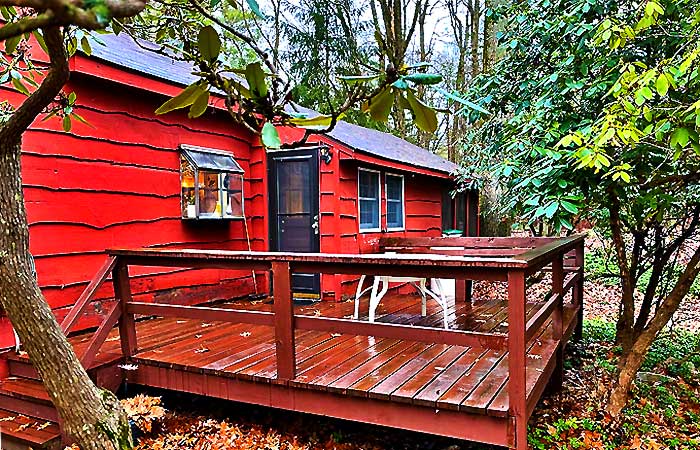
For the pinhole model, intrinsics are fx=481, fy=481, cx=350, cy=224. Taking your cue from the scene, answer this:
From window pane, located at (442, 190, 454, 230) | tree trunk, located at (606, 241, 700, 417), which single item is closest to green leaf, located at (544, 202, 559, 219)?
tree trunk, located at (606, 241, 700, 417)

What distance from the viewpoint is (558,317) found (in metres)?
3.86

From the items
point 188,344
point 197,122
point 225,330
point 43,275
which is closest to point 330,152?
point 197,122

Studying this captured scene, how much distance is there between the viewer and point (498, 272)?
8.32 feet

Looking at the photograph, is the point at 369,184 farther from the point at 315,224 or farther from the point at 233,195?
the point at 233,195

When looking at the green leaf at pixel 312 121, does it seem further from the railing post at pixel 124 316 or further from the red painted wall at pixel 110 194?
the red painted wall at pixel 110 194

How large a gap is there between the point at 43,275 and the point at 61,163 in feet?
3.17

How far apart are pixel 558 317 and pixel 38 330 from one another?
3.56m

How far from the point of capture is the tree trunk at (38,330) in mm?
2414

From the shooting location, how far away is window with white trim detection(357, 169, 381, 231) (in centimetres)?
637

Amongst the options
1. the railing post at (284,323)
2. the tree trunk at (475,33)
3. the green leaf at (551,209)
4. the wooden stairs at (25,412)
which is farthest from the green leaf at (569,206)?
the tree trunk at (475,33)

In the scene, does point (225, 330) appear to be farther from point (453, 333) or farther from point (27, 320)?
point (453, 333)

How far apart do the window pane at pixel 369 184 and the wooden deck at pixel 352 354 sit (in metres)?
2.67

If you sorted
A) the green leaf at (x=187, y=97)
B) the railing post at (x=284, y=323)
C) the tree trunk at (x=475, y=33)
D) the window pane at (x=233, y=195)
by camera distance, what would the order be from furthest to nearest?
1. the tree trunk at (x=475, y=33)
2. the window pane at (x=233, y=195)
3. the railing post at (x=284, y=323)
4. the green leaf at (x=187, y=97)

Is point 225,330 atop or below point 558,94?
below
